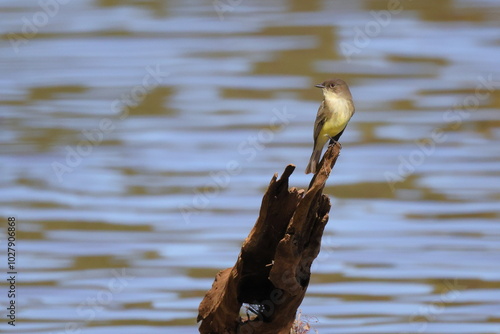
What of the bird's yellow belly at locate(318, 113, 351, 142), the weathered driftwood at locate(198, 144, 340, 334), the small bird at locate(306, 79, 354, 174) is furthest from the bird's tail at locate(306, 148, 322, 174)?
the weathered driftwood at locate(198, 144, 340, 334)

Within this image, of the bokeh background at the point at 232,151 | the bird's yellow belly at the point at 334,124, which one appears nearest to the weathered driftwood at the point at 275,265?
the bird's yellow belly at the point at 334,124

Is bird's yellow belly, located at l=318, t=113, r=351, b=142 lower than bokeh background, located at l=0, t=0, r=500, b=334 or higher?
higher

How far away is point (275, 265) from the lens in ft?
23.3

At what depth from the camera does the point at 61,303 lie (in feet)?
38.5

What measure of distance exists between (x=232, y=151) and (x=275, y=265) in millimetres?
8351

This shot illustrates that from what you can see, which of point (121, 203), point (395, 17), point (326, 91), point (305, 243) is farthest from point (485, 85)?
point (305, 243)

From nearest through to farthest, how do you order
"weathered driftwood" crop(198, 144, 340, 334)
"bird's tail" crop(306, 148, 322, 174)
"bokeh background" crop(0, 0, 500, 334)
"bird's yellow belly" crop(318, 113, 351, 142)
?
"weathered driftwood" crop(198, 144, 340, 334) < "bird's tail" crop(306, 148, 322, 174) < "bird's yellow belly" crop(318, 113, 351, 142) < "bokeh background" crop(0, 0, 500, 334)

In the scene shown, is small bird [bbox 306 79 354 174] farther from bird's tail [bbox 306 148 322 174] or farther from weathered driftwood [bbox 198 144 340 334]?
weathered driftwood [bbox 198 144 340 334]

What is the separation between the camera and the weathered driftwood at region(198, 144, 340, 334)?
23.3 feet

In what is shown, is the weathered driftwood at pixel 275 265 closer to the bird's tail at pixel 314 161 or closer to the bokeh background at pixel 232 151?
the bird's tail at pixel 314 161

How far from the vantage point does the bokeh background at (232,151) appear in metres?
12.0

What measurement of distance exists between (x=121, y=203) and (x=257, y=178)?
163 cm

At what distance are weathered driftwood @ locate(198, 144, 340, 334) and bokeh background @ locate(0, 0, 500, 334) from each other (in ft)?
7.85

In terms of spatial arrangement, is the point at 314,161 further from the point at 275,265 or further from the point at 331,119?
the point at 275,265
